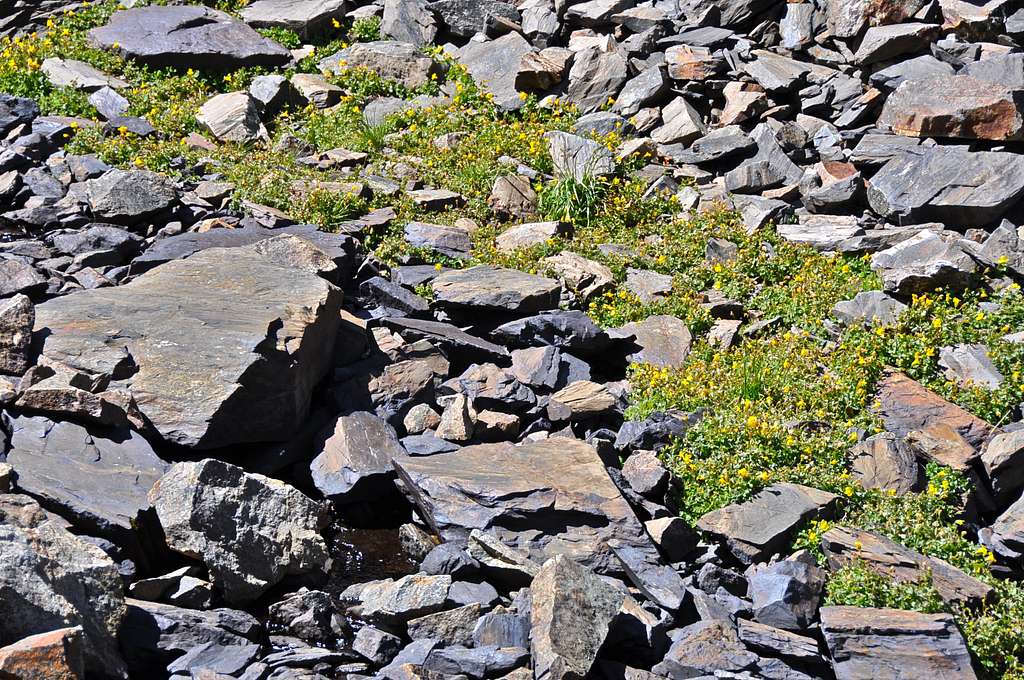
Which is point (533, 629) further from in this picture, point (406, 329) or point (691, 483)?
point (406, 329)

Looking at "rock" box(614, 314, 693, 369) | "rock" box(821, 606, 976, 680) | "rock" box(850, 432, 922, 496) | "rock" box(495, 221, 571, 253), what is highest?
"rock" box(821, 606, 976, 680)

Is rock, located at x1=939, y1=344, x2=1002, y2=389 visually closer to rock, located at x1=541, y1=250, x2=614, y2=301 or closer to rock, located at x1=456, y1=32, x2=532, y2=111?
rock, located at x1=541, y1=250, x2=614, y2=301

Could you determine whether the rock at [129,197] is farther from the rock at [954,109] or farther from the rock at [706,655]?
the rock at [954,109]

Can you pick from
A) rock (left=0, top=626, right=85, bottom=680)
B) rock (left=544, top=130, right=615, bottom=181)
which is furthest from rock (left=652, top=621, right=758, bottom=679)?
rock (left=544, top=130, right=615, bottom=181)

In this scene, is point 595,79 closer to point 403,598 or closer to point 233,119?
point 233,119

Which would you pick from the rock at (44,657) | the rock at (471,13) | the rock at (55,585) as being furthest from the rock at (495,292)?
the rock at (471,13)

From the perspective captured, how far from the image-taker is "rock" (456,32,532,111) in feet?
46.5

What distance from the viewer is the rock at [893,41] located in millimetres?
12766

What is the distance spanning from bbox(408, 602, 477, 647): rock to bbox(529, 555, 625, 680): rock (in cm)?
44

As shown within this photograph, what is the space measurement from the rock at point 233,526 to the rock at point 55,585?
0.62 m

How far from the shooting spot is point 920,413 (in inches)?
328

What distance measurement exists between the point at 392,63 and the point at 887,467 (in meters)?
9.76

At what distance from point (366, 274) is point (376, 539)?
375 cm

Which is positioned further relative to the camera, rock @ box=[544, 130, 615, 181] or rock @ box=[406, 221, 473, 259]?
rock @ box=[544, 130, 615, 181]
